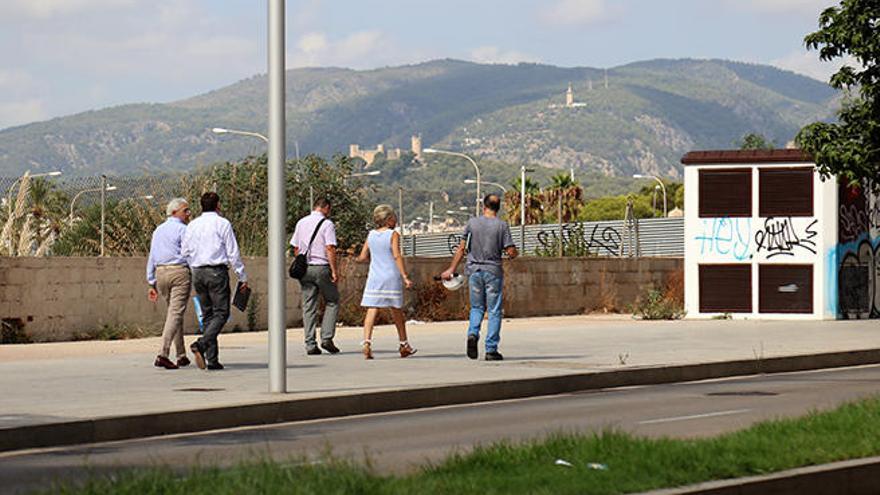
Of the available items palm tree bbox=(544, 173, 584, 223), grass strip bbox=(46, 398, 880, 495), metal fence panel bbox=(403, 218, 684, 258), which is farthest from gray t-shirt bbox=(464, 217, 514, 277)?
palm tree bbox=(544, 173, 584, 223)

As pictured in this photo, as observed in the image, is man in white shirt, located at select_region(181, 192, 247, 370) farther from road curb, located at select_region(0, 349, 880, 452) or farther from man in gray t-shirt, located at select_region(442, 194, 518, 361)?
road curb, located at select_region(0, 349, 880, 452)

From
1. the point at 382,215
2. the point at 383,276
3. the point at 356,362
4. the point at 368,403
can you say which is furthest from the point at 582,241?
the point at 368,403

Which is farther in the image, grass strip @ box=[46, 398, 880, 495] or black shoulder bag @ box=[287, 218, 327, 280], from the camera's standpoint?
black shoulder bag @ box=[287, 218, 327, 280]

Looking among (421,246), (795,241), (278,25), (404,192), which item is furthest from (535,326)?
(421,246)

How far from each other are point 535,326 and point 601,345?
23.9 feet

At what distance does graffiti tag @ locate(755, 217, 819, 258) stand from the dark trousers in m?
17.4

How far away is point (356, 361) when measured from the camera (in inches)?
833

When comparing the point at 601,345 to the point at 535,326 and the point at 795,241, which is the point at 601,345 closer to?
the point at 535,326

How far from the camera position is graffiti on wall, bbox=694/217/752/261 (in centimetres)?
3466

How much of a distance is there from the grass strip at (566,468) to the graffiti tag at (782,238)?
72.9 ft

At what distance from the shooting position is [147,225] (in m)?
31.8

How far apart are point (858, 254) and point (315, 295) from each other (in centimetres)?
1580

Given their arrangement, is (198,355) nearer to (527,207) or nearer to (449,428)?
(449,428)

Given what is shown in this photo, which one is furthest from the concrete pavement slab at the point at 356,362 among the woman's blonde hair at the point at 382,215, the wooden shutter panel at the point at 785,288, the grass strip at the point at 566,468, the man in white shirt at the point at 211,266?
the grass strip at the point at 566,468
